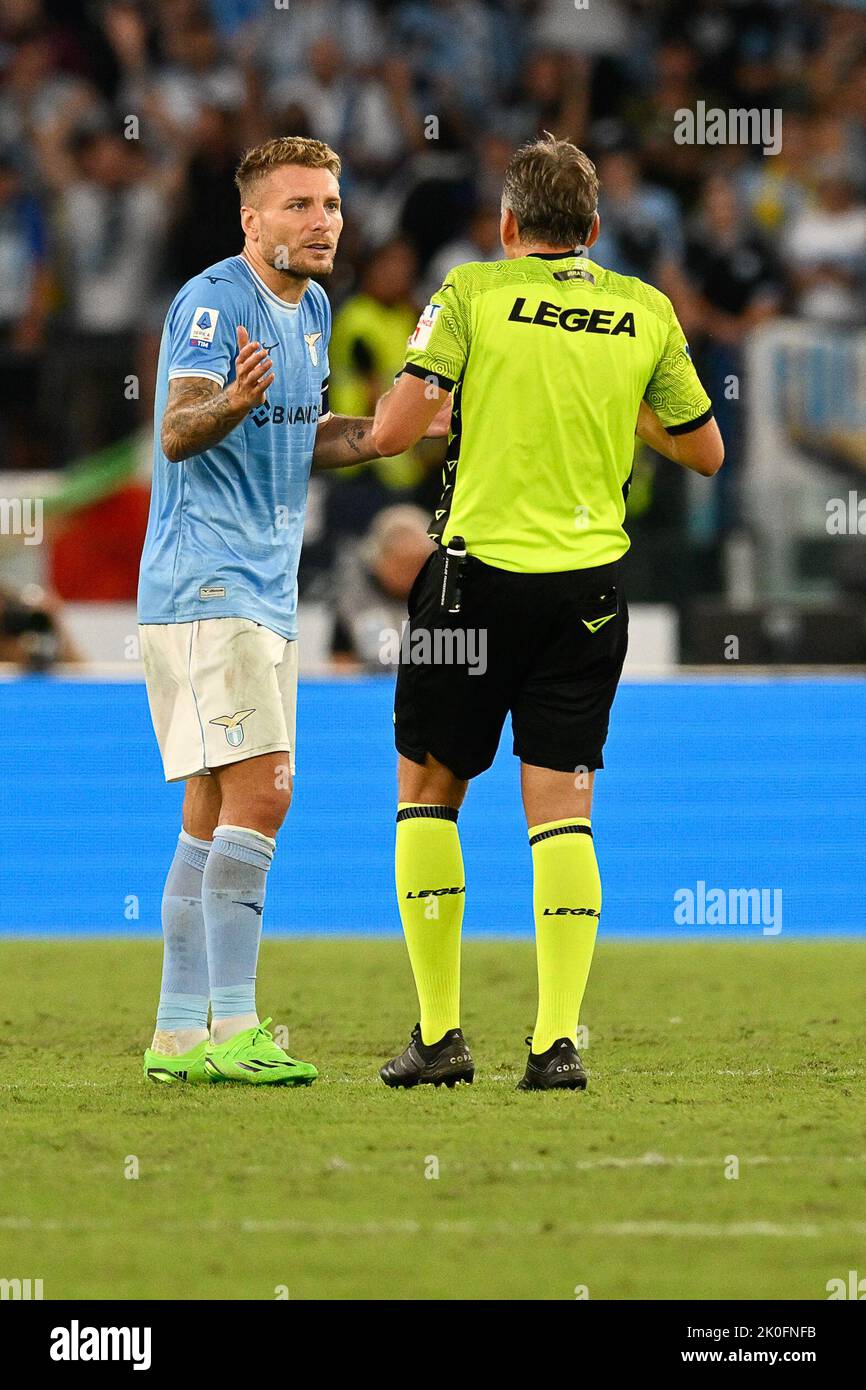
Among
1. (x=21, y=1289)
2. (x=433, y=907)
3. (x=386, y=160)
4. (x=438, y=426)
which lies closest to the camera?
(x=21, y=1289)

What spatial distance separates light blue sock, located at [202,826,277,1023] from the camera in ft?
18.5

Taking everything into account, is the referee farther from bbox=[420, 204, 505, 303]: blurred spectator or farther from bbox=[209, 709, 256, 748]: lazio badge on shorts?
bbox=[420, 204, 505, 303]: blurred spectator

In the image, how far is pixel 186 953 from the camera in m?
5.82

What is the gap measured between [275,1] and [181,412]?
10768mm

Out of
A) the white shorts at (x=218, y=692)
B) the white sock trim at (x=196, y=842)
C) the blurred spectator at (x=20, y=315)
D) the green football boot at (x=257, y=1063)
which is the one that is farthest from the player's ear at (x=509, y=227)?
the blurred spectator at (x=20, y=315)

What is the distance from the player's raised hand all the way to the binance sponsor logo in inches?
23.1

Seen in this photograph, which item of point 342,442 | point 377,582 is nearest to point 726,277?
point 377,582

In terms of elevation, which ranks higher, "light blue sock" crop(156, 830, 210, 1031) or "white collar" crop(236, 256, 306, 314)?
"white collar" crop(236, 256, 306, 314)

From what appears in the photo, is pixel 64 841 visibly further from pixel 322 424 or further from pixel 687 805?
pixel 322 424

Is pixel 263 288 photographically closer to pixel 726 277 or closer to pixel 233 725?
pixel 233 725

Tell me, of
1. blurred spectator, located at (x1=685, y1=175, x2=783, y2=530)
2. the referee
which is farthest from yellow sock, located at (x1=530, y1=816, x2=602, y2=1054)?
blurred spectator, located at (x1=685, y1=175, x2=783, y2=530)

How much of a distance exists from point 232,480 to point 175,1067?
147cm

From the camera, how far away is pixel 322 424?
6.04m

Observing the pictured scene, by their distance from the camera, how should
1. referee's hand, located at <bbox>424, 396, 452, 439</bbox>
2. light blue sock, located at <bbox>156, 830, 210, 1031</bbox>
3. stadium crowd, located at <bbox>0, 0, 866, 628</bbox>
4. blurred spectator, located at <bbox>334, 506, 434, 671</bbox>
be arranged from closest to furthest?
1. referee's hand, located at <bbox>424, 396, 452, 439</bbox>
2. light blue sock, located at <bbox>156, 830, 210, 1031</bbox>
3. blurred spectator, located at <bbox>334, 506, 434, 671</bbox>
4. stadium crowd, located at <bbox>0, 0, 866, 628</bbox>
